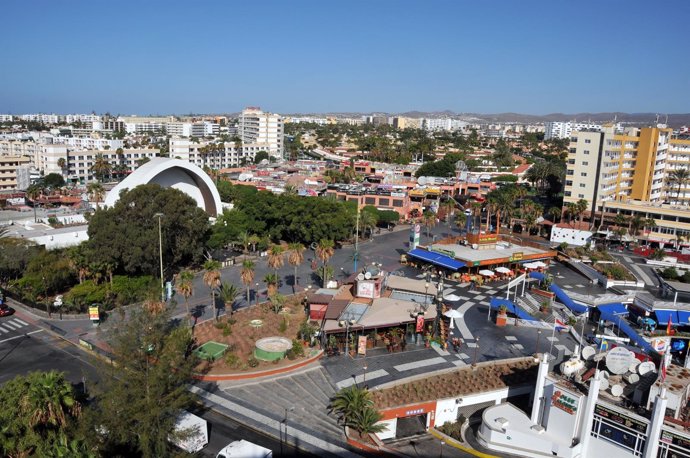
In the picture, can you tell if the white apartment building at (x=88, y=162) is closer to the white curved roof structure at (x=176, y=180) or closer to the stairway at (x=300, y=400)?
the white curved roof structure at (x=176, y=180)

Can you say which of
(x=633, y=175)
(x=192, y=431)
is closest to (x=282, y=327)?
(x=192, y=431)

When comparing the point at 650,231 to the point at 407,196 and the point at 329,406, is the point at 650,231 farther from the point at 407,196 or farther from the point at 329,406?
the point at 329,406

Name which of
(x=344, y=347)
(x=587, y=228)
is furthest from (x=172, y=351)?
(x=587, y=228)

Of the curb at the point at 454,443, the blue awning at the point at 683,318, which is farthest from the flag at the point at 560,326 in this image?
the curb at the point at 454,443

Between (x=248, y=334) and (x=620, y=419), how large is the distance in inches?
939

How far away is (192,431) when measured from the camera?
23141 mm

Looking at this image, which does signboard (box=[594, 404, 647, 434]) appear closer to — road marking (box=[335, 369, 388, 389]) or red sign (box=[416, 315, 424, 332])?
road marking (box=[335, 369, 388, 389])

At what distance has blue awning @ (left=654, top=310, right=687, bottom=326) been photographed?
4228cm

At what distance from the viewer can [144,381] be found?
72.5 ft

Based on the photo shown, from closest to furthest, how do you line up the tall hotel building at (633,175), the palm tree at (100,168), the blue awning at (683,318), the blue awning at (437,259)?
1. the blue awning at (683,318)
2. the blue awning at (437,259)
3. the tall hotel building at (633,175)
4. the palm tree at (100,168)

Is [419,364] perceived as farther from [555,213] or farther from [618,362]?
[555,213]

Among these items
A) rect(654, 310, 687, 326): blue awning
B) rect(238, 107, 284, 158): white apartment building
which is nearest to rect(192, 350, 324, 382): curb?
rect(654, 310, 687, 326): blue awning

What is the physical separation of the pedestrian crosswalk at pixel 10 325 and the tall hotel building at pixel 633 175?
72.9m

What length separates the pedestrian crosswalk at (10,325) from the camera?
1534 inches
